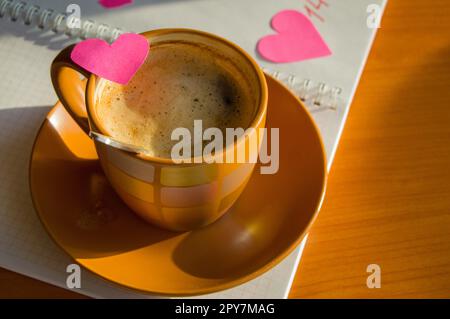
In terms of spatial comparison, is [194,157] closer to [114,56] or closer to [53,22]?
[114,56]

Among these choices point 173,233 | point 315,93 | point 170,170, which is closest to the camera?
point 170,170

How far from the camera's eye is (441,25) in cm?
91

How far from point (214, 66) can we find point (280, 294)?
11.4 inches

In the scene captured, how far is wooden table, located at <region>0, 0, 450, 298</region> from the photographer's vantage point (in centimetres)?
68

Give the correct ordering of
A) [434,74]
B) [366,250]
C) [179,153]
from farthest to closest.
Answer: [434,74] → [366,250] → [179,153]

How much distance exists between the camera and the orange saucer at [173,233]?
60 cm

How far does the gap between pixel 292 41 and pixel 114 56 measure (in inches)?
14.5

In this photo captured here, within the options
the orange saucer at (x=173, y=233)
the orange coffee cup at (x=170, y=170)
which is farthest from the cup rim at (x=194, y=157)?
the orange saucer at (x=173, y=233)

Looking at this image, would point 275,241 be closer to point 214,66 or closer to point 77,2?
point 214,66

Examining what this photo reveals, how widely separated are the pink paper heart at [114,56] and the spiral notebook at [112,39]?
22 cm

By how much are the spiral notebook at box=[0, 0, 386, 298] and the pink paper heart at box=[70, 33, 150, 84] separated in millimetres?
221

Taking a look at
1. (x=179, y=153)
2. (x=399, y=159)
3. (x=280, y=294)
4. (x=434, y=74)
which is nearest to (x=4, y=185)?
(x=179, y=153)

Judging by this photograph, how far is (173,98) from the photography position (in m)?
0.64

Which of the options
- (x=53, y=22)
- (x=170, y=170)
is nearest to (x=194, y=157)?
(x=170, y=170)
